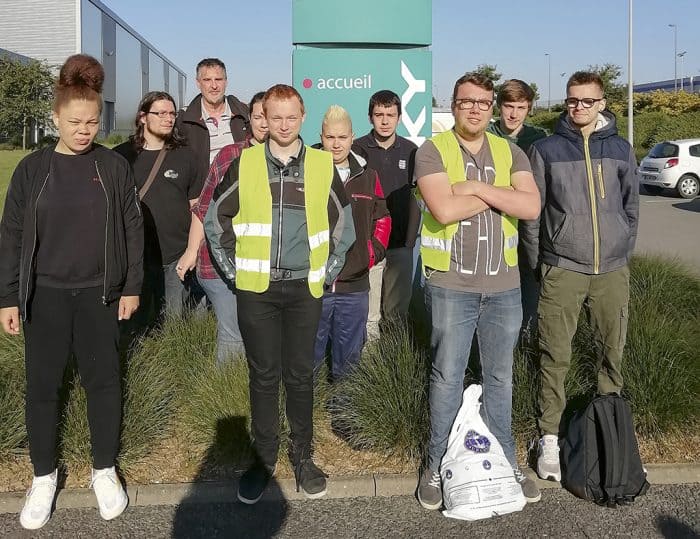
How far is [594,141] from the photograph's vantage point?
12.1 feet

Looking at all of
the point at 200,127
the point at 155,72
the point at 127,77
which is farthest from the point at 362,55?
the point at 155,72

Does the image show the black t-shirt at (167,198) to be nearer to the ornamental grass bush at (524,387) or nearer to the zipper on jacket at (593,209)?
the ornamental grass bush at (524,387)

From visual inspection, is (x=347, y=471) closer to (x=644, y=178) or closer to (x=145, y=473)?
(x=145, y=473)

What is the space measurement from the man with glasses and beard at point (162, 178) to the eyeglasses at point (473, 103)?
2100mm

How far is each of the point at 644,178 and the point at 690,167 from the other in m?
1.44

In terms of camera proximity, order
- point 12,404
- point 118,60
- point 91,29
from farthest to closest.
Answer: point 118,60, point 91,29, point 12,404

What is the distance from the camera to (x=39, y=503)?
11.4 ft

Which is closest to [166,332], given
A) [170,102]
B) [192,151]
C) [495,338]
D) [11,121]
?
[192,151]

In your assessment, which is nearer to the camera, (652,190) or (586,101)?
(586,101)

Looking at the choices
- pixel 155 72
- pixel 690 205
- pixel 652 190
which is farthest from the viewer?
pixel 155 72

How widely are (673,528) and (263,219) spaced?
8.12 feet

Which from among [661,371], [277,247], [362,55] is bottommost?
[661,371]

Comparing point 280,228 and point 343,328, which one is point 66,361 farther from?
point 343,328

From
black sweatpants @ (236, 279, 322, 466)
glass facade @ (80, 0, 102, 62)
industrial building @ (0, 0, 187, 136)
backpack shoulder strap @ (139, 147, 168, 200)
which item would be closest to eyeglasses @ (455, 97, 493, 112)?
black sweatpants @ (236, 279, 322, 466)
